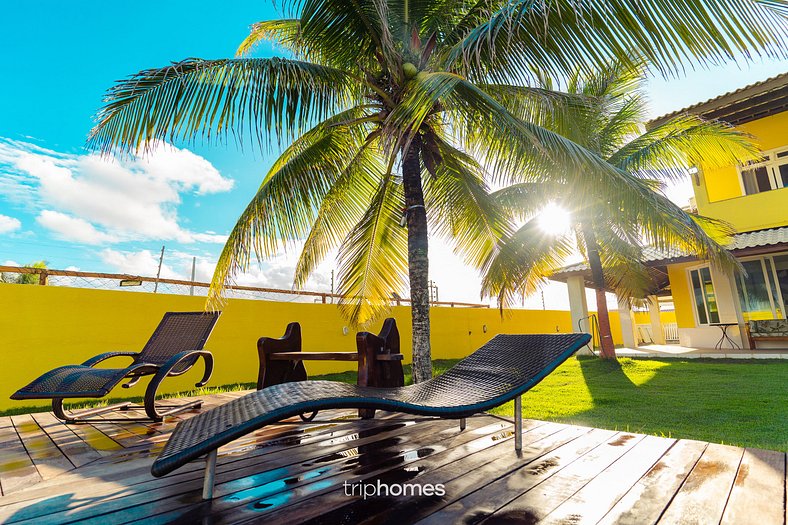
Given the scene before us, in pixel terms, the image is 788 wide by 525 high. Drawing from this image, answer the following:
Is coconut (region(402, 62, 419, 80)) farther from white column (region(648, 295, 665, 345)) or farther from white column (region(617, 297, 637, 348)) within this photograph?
white column (region(648, 295, 665, 345))

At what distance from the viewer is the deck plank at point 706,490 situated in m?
1.35

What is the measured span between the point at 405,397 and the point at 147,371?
107 inches

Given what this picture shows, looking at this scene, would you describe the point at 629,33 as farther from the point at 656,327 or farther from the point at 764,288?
the point at 656,327

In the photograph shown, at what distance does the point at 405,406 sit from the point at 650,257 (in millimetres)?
10095

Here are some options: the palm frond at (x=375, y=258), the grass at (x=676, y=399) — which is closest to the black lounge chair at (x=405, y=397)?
the grass at (x=676, y=399)

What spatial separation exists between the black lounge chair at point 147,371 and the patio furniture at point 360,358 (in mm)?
607

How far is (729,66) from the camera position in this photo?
271 centimetres

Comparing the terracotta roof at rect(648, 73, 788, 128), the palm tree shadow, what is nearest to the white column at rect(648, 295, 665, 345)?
the terracotta roof at rect(648, 73, 788, 128)

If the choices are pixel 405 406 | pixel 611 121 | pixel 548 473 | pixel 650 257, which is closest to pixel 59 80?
pixel 405 406

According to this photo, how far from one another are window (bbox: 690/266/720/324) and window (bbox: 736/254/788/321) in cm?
59

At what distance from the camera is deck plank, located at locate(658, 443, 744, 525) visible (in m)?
1.35

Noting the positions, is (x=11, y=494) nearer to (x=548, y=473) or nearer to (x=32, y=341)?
(x=548, y=473)

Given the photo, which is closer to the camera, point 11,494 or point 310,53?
Answer: point 11,494

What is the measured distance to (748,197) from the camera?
977 cm
